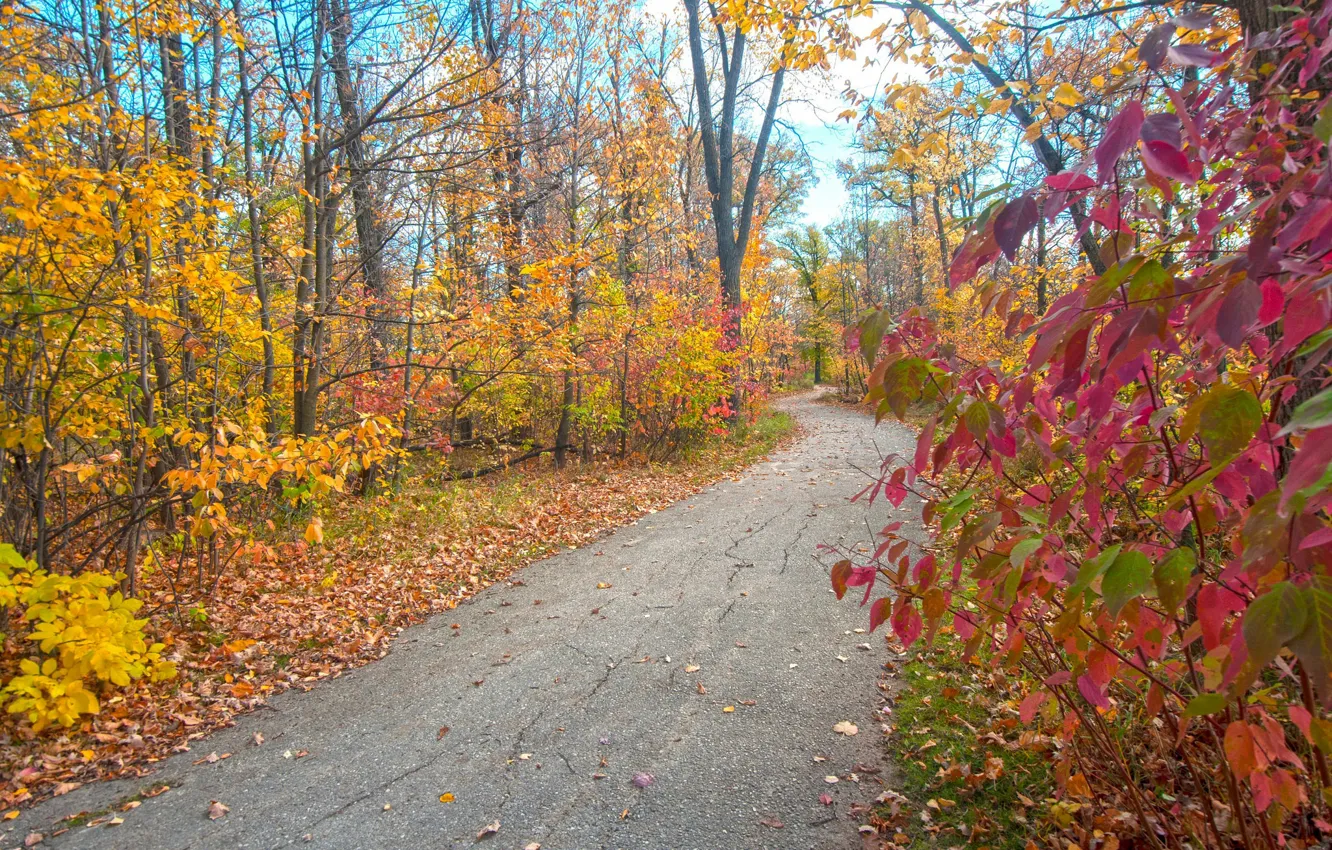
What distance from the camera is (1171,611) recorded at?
917mm

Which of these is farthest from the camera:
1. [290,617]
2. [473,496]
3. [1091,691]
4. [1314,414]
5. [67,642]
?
[473,496]

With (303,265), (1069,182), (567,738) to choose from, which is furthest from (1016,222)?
(303,265)

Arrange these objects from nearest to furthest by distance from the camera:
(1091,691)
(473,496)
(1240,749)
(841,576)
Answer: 1. (1240,749)
2. (1091,691)
3. (841,576)
4. (473,496)

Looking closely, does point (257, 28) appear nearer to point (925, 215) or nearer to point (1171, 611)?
point (1171, 611)

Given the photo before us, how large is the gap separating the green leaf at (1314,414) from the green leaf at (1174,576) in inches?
18.3

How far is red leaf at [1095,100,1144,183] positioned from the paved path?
279 cm

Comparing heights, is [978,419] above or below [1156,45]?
below

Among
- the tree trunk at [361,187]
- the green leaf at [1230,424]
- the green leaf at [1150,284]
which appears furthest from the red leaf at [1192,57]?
the tree trunk at [361,187]

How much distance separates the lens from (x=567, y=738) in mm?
3521

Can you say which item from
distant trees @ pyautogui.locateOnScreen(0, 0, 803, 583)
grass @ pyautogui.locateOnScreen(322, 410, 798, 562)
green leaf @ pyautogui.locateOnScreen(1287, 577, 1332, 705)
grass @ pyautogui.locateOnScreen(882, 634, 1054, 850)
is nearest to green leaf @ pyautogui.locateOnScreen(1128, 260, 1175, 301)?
green leaf @ pyautogui.locateOnScreen(1287, 577, 1332, 705)

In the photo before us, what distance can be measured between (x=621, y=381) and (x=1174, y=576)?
37.8 feet

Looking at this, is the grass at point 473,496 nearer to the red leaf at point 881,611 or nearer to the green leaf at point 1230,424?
the red leaf at point 881,611

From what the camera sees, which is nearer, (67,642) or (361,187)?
(67,642)

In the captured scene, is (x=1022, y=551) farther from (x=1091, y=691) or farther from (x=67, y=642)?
(x=67, y=642)
